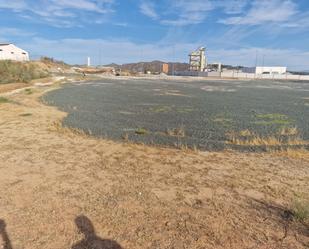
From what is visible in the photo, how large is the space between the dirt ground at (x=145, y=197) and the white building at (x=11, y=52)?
78473 mm

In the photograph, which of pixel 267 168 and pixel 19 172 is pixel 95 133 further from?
pixel 267 168

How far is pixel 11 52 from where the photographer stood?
262ft

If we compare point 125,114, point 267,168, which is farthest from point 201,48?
point 267,168

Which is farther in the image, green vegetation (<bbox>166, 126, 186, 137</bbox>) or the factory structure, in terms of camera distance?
the factory structure

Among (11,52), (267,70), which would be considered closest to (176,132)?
(11,52)

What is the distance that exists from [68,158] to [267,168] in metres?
5.53

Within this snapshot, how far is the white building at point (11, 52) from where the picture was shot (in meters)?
75.7

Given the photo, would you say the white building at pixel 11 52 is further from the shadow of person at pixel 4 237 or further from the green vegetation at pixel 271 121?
the shadow of person at pixel 4 237

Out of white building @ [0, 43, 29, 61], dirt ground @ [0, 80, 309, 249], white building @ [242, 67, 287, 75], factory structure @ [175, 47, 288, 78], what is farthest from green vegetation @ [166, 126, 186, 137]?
white building @ [242, 67, 287, 75]

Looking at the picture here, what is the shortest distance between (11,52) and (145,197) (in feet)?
294

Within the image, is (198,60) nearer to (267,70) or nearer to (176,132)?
(267,70)

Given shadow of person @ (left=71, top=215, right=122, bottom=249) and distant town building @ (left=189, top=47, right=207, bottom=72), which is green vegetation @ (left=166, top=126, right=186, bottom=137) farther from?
distant town building @ (left=189, top=47, right=207, bottom=72)

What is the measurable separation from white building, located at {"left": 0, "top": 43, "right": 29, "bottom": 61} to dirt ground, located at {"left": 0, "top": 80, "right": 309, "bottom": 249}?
78473 mm

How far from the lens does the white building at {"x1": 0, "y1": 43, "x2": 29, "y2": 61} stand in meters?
75.7
